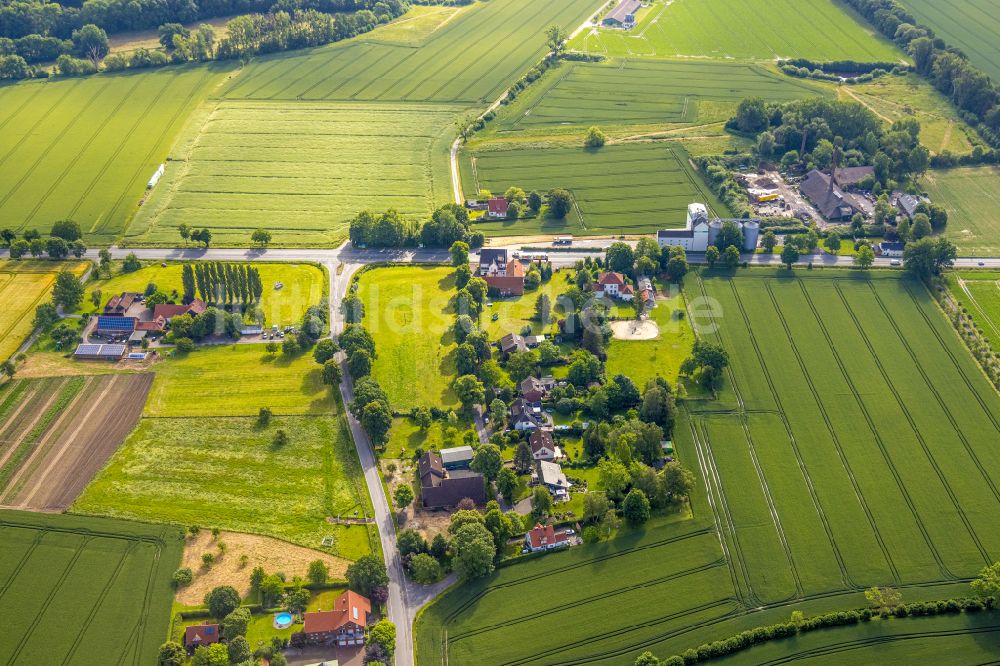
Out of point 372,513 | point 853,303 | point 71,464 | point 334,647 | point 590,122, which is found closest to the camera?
point 334,647

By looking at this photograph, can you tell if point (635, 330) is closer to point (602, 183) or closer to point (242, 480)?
point (602, 183)

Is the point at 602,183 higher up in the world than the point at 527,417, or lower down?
lower down

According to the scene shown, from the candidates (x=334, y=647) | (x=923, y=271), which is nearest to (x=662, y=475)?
(x=334, y=647)

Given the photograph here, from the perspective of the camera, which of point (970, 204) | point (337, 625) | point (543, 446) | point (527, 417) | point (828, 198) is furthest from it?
point (970, 204)

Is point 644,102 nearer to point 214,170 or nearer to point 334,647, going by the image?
point 214,170

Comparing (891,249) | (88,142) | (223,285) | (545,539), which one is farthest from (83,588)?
(891,249)

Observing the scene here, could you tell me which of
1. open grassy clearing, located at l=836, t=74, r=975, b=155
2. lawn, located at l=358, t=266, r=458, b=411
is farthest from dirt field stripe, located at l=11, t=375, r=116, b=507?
open grassy clearing, located at l=836, t=74, r=975, b=155
